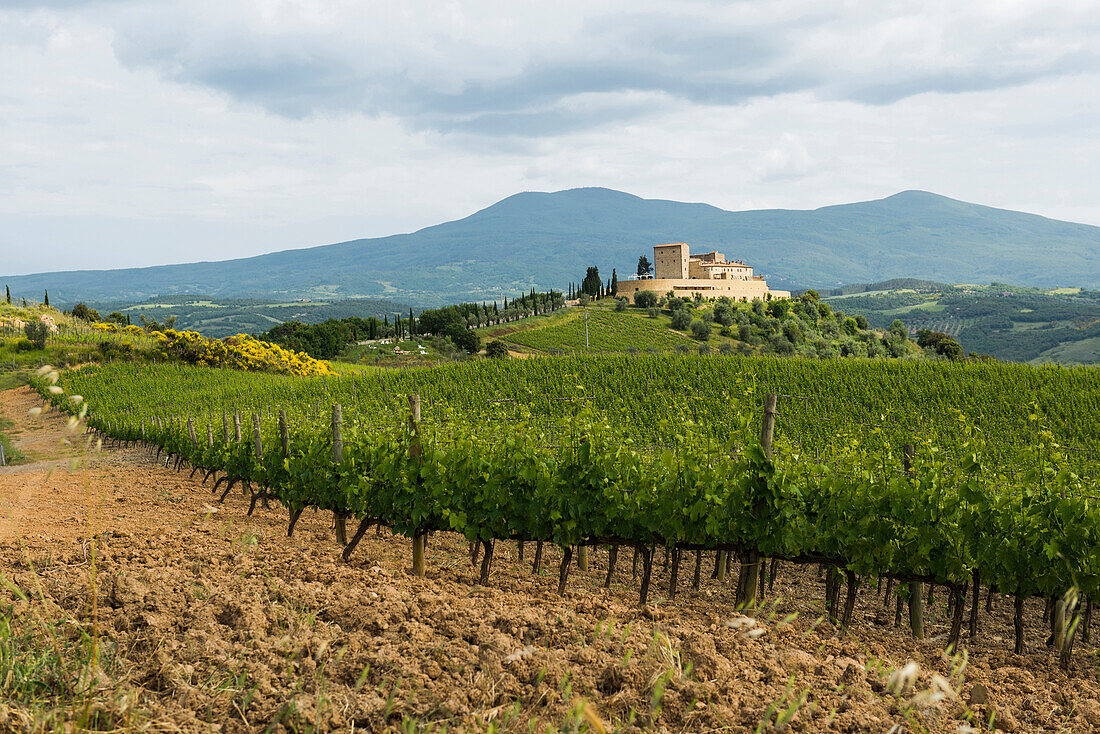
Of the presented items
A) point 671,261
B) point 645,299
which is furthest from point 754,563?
point 671,261

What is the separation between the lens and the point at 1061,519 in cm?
502

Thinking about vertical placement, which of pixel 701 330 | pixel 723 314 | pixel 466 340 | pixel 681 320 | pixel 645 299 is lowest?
pixel 466 340

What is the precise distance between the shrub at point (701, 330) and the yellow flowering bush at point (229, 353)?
37.4 m

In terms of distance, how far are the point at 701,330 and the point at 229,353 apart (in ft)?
141

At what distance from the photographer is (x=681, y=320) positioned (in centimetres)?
6719

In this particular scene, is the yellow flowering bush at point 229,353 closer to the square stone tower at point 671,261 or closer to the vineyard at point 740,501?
the vineyard at point 740,501

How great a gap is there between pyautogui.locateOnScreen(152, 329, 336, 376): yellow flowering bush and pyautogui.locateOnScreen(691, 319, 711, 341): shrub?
37.4 metres

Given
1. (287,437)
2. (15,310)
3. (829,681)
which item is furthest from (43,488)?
(15,310)

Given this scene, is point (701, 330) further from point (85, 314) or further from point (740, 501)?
point (740, 501)

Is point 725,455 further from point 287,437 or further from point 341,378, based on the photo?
point 341,378

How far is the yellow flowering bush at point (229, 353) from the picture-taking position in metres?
39.6

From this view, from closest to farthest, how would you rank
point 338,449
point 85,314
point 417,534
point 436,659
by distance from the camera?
point 436,659, point 417,534, point 338,449, point 85,314

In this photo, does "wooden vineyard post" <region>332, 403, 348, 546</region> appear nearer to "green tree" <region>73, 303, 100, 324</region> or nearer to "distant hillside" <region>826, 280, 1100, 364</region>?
"green tree" <region>73, 303, 100, 324</region>

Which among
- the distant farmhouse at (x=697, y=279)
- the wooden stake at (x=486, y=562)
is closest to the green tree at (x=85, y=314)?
the distant farmhouse at (x=697, y=279)
